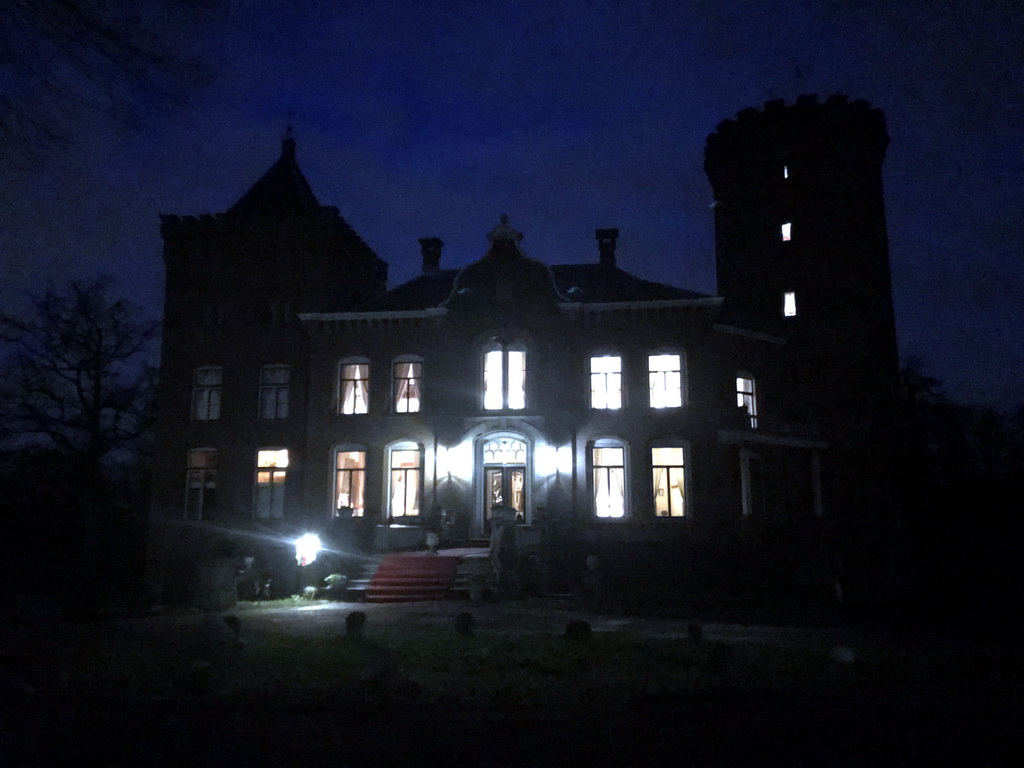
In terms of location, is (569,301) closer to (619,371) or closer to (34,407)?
(619,371)

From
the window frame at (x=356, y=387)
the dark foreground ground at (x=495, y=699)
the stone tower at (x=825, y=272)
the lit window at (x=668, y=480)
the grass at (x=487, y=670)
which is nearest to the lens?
the dark foreground ground at (x=495, y=699)

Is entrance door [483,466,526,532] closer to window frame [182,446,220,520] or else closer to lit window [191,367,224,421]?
window frame [182,446,220,520]

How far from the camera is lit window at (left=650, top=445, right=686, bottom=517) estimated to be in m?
26.1

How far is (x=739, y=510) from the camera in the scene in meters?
26.5

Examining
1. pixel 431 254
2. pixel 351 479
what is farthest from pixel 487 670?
pixel 431 254

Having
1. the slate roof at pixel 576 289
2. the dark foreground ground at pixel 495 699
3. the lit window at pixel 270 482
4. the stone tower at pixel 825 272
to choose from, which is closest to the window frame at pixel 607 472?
the slate roof at pixel 576 289

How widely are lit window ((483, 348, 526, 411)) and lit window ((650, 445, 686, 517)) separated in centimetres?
438

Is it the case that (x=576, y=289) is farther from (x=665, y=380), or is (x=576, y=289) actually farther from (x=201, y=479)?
(x=201, y=479)

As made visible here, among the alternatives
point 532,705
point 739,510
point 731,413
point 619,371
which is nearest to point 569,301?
point 619,371

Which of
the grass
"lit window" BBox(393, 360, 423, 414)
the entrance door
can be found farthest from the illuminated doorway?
the grass

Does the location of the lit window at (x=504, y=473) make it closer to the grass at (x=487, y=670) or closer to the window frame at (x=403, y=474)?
the window frame at (x=403, y=474)

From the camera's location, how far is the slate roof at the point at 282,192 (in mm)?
30516

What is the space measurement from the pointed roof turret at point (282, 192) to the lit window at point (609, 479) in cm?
1303

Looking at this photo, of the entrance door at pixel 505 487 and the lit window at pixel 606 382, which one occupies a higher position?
the lit window at pixel 606 382
